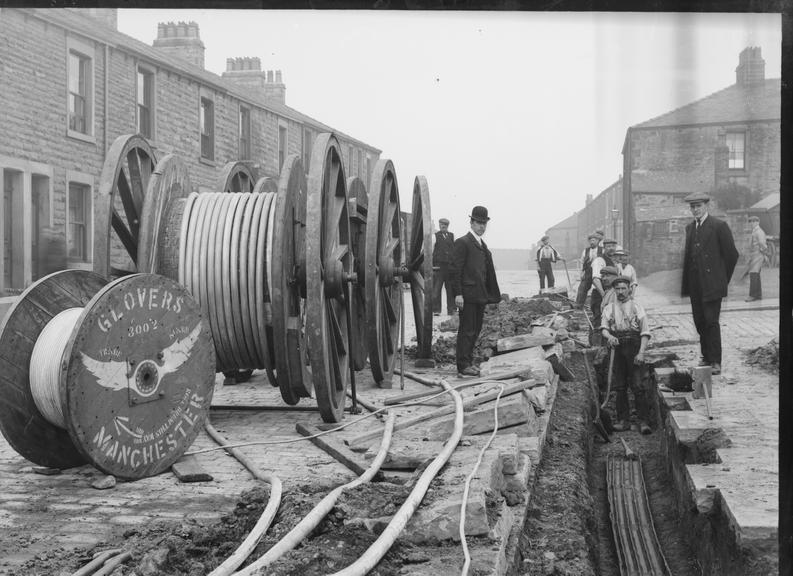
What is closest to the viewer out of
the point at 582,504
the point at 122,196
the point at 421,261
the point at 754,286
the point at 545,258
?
the point at 582,504

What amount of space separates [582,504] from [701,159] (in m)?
3.94

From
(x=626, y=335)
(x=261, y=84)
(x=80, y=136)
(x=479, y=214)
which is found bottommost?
(x=626, y=335)

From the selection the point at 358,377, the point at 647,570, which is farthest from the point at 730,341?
the point at 647,570

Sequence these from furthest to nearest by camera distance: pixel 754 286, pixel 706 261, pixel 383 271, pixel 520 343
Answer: pixel 754 286, pixel 520 343, pixel 383 271, pixel 706 261

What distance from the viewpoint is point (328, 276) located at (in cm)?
730

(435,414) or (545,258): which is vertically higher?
(545,258)

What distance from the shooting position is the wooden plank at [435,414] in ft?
21.4

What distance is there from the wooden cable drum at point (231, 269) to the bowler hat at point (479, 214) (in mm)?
2962

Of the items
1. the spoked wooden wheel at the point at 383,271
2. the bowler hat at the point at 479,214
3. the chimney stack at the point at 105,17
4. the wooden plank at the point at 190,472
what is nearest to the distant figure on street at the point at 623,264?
the bowler hat at the point at 479,214

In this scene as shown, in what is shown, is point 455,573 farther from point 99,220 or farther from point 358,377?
point 358,377

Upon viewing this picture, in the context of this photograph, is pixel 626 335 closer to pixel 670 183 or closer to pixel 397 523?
pixel 670 183

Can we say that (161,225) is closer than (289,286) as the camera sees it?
No

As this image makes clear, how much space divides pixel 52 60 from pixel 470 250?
6.99 m

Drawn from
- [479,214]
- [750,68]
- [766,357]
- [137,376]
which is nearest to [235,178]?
[479,214]
